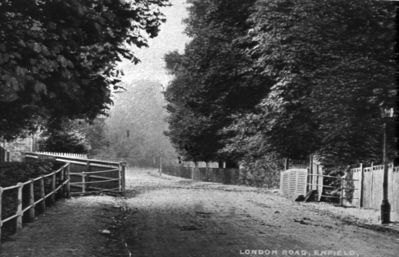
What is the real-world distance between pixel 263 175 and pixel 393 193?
19.0 m

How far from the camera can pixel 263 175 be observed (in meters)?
37.2

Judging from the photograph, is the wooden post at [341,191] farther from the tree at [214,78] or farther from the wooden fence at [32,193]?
the wooden fence at [32,193]

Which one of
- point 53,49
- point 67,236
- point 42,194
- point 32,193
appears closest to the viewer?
point 53,49

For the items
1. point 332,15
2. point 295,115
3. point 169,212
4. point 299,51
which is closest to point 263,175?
point 295,115

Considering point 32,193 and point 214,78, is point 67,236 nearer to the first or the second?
point 32,193

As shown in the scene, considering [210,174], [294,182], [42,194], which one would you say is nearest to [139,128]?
[210,174]

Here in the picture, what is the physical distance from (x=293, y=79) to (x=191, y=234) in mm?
13717

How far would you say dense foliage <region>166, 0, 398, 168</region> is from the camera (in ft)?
65.5

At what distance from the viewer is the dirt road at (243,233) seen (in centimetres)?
1069

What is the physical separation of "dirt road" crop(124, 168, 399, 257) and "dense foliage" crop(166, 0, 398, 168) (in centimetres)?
437

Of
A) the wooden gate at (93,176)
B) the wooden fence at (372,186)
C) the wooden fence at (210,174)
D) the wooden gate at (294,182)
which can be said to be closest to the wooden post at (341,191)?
the wooden fence at (372,186)

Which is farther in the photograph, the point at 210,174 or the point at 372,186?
the point at 210,174

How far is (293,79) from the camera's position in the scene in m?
25.0

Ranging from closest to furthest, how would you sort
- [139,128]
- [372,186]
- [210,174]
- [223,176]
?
[372,186]
[223,176]
[210,174]
[139,128]
